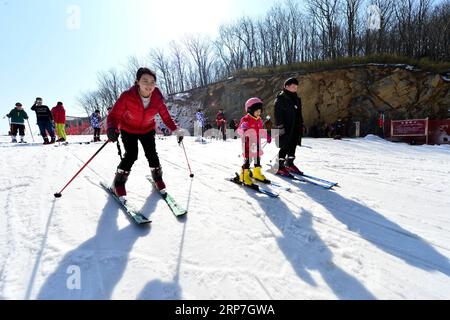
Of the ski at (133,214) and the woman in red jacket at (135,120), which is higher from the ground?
the woman in red jacket at (135,120)

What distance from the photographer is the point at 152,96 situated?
3574 mm

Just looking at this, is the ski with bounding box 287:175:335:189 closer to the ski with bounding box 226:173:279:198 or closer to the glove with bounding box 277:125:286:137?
the glove with bounding box 277:125:286:137

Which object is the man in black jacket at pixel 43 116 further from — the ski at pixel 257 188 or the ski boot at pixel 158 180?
the ski at pixel 257 188

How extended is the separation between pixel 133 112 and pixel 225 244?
2137 mm

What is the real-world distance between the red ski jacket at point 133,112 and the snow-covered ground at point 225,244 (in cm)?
99

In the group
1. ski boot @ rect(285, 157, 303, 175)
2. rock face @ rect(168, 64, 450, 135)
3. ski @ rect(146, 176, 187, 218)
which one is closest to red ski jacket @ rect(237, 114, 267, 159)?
ski boot @ rect(285, 157, 303, 175)

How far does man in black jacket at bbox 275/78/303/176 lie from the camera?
5020 mm

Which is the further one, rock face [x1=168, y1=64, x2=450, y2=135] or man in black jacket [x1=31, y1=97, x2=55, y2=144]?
rock face [x1=168, y1=64, x2=450, y2=135]

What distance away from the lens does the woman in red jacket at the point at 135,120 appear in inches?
133

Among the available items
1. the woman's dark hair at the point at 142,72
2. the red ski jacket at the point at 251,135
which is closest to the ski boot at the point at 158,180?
the woman's dark hair at the point at 142,72

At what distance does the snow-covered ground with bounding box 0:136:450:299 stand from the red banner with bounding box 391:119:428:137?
1399 cm
